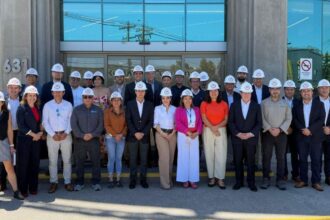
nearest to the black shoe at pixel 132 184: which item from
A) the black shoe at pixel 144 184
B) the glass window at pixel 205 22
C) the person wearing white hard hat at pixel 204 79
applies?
the black shoe at pixel 144 184

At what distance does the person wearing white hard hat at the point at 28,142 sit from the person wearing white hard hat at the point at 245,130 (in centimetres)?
352

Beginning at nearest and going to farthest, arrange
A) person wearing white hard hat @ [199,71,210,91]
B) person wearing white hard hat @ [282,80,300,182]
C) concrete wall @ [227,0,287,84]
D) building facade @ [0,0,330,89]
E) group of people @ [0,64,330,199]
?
group of people @ [0,64,330,199] < person wearing white hard hat @ [282,80,300,182] < person wearing white hard hat @ [199,71,210,91] < concrete wall @ [227,0,287,84] < building facade @ [0,0,330,89]

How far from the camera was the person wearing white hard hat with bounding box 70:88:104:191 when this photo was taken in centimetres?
841

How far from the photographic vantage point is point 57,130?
8.31m

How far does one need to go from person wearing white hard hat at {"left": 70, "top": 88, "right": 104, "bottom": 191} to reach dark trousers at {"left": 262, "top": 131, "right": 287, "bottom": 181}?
3119 millimetres

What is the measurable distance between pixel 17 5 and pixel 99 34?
217 centimetres

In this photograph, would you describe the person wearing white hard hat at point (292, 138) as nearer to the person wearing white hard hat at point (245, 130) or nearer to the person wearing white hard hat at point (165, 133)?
the person wearing white hard hat at point (245, 130)

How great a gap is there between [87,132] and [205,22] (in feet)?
17.1

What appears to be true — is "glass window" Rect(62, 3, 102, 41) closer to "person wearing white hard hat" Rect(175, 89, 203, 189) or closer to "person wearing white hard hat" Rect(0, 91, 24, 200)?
"person wearing white hard hat" Rect(175, 89, 203, 189)

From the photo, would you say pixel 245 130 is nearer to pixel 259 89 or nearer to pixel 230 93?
pixel 230 93

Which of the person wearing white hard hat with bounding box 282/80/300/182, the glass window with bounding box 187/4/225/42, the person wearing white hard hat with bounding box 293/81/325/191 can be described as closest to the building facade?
the glass window with bounding box 187/4/225/42

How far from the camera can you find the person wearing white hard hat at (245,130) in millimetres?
8578

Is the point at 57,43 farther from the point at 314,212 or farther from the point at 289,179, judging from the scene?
the point at 314,212

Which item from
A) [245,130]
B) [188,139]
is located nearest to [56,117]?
[188,139]
